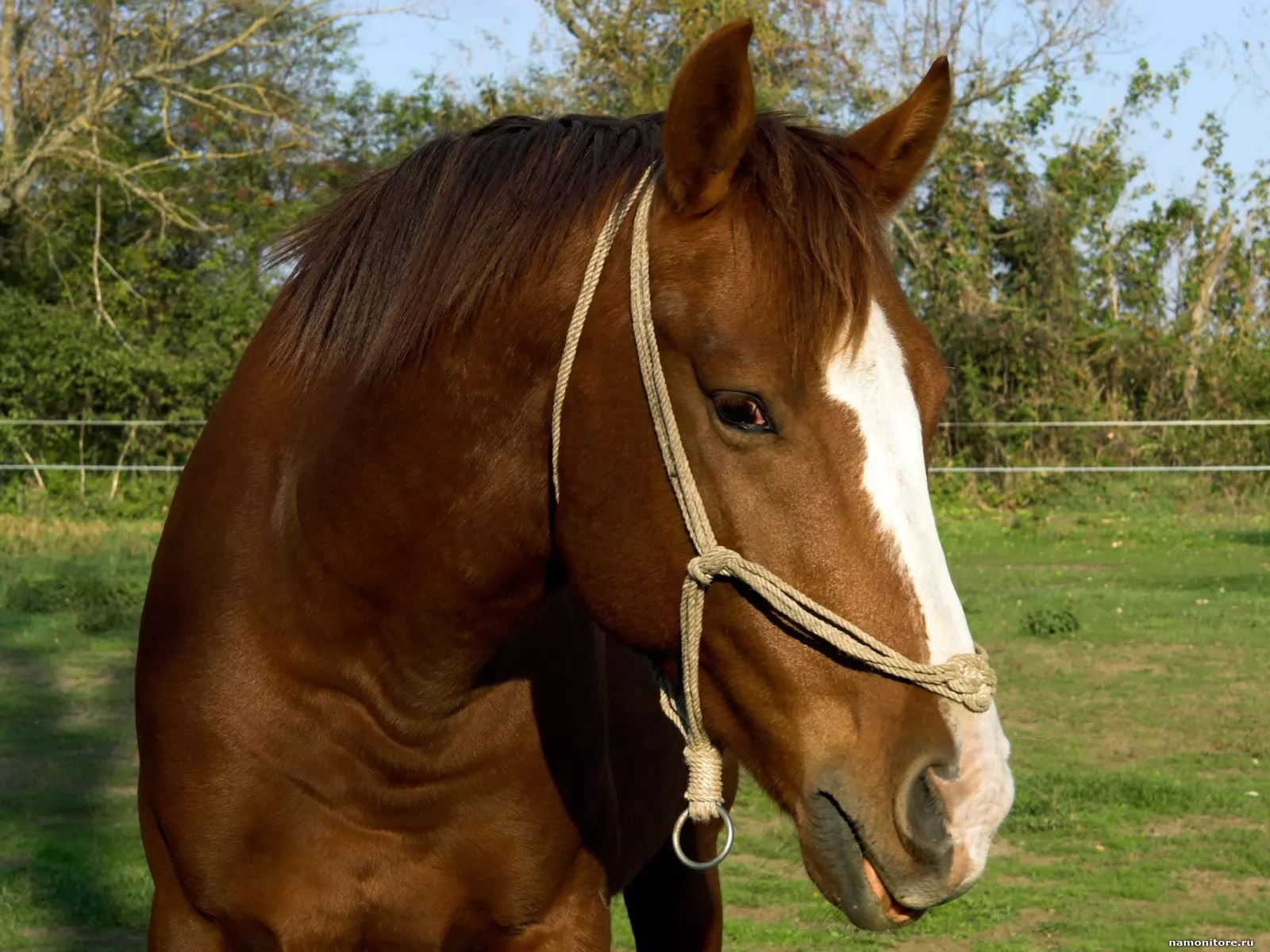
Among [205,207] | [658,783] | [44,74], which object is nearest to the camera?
[658,783]

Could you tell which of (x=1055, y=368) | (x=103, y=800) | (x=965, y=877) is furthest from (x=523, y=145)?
(x=1055, y=368)

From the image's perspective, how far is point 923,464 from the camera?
1771 millimetres

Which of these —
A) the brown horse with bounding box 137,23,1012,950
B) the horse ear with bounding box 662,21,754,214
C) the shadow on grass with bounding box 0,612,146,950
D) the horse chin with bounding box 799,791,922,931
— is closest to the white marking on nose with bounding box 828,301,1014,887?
the brown horse with bounding box 137,23,1012,950

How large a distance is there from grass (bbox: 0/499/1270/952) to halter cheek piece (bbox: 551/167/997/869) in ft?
2.87

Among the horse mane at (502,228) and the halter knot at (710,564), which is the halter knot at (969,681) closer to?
the halter knot at (710,564)

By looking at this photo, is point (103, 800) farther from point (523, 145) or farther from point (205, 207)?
point (205, 207)

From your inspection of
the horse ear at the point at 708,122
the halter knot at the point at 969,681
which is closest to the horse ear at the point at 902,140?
the horse ear at the point at 708,122

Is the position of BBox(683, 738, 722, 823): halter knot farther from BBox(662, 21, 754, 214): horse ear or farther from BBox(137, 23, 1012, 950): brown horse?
BBox(662, 21, 754, 214): horse ear

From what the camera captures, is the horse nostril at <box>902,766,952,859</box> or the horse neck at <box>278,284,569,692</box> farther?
the horse neck at <box>278,284,569,692</box>

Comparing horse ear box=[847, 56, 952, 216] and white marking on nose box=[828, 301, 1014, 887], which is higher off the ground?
horse ear box=[847, 56, 952, 216]

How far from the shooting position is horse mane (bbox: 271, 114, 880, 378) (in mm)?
1819

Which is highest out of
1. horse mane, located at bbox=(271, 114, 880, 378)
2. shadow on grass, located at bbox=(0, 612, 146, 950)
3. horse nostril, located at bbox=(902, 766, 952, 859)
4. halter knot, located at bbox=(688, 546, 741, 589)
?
horse mane, located at bbox=(271, 114, 880, 378)

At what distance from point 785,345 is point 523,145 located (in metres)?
0.63

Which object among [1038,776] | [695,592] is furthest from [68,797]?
[695,592]
